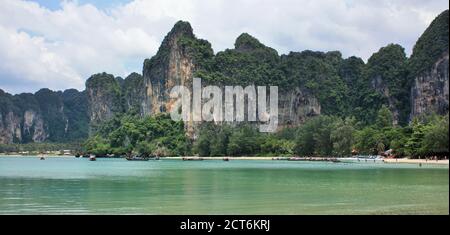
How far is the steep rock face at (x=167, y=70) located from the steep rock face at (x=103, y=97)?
71.6ft

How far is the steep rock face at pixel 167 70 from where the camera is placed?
323 feet

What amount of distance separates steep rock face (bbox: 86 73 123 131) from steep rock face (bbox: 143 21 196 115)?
71.6ft

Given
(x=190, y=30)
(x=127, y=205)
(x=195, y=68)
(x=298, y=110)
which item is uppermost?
(x=190, y=30)

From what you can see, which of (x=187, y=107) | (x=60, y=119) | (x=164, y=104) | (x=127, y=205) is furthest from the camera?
(x=60, y=119)

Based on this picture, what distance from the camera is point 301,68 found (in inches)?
3984

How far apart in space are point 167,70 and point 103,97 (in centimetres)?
3623

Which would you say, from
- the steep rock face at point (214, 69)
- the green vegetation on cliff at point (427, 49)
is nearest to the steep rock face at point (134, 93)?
the steep rock face at point (214, 69)

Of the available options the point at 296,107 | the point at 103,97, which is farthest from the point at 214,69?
the point at 103,97

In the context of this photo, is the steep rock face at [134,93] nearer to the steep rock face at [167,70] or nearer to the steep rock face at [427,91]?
the steep rock face at [167,70]

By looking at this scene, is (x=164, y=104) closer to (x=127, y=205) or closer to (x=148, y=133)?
(x=148, y=133)

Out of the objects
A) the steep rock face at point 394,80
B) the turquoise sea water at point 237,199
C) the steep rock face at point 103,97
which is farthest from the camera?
the steep rock face at point 103,97

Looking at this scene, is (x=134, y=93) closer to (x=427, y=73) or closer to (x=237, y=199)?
(x=427, y=73)

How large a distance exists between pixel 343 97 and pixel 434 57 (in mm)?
26141
